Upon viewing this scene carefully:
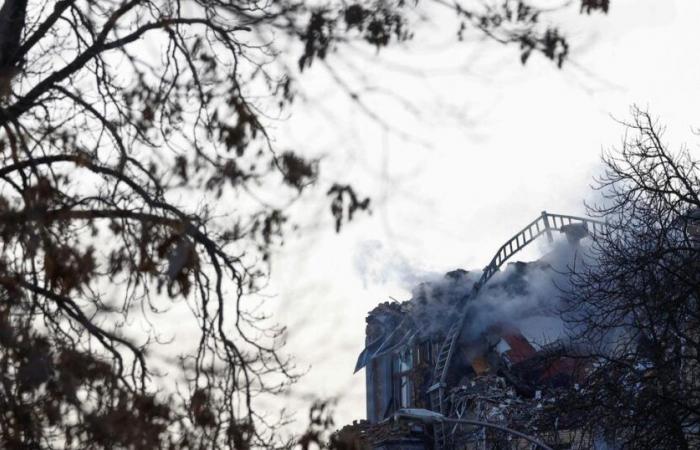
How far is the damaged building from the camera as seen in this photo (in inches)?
1165

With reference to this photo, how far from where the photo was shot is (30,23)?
267 inches

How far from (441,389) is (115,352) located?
2779 centimetres

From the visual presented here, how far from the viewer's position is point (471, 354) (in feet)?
113

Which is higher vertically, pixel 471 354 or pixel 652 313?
pixel 471 354

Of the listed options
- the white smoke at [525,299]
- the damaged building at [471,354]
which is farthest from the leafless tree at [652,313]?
the white smoke at [525,299]

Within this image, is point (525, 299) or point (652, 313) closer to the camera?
point (652, 313)

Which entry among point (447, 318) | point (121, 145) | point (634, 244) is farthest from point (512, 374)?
point (121, 145)

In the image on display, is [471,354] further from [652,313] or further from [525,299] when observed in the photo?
[652,313]

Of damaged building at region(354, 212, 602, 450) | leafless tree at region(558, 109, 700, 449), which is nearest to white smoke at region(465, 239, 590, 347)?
damaged building at region(354, 212, 602, 450)

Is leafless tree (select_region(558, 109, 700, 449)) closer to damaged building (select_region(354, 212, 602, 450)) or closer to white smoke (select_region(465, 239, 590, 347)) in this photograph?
damaged building (select_region(354, 212, 602, 450))

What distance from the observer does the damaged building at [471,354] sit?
97.1 ft

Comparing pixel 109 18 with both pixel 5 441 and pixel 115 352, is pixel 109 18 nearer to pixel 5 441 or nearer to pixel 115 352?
pixel 115 352

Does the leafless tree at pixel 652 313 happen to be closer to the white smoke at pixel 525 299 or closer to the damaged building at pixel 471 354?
the damaged building at pixel 471 354

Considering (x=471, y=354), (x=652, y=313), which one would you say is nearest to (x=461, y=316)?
(x=471, y=354)
